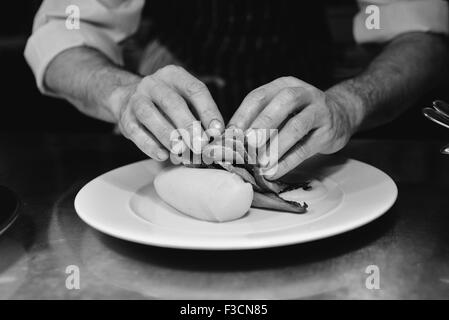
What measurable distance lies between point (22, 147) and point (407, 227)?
3.50ft

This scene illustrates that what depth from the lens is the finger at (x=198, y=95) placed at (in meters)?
0.94

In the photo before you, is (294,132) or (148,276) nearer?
(148,276)

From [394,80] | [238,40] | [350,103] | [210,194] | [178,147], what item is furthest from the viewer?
[238,40]

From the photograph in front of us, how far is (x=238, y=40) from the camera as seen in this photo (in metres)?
1.76

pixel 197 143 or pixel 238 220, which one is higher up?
pixel 197 143

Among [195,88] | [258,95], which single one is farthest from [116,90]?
[258,95]

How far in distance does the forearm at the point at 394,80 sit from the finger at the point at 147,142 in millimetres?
402

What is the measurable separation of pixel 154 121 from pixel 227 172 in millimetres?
193

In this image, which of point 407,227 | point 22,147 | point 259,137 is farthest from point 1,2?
point 407,227

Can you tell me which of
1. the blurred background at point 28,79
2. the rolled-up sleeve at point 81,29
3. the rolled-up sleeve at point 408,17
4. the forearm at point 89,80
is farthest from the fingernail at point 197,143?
the blurred background at point 28,79

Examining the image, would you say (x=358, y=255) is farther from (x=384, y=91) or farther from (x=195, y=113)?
(x=384, y=91)

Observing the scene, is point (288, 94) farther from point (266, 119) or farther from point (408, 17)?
point (408, 17)

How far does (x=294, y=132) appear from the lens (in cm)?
94
